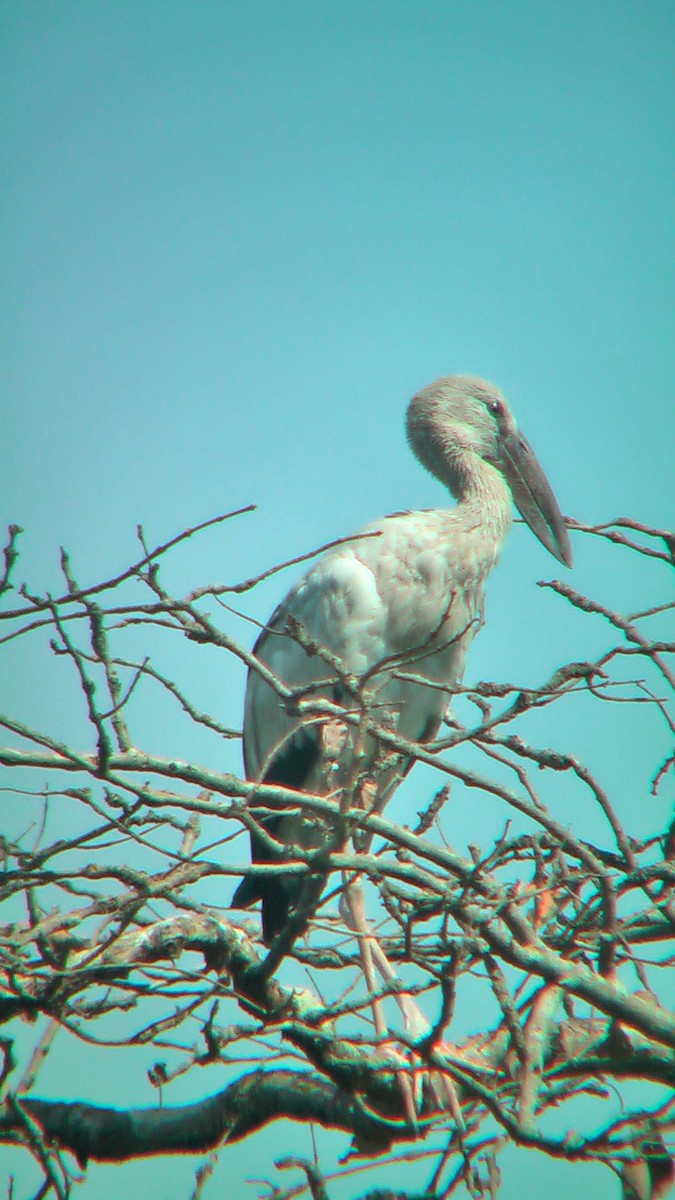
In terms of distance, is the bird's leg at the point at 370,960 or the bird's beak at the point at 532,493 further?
the bird's beak at the point at 532,493

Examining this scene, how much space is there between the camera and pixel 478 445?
567cm

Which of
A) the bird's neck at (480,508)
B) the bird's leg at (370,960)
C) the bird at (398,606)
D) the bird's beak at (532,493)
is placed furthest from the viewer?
the bird's beak at (532,493)

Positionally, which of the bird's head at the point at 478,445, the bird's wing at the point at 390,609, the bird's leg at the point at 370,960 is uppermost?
the bird's head at the point at 478,445

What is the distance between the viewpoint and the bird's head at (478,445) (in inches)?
217

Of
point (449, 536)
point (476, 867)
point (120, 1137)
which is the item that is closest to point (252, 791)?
point (476, 867)

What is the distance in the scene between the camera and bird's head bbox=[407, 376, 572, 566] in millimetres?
5523

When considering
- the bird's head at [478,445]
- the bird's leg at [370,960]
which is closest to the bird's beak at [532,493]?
the bird's head at [478,445]

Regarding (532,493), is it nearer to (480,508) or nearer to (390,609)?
(480,508)

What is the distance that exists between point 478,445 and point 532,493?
0.36 meters

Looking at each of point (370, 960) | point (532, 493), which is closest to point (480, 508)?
point (532, 493)

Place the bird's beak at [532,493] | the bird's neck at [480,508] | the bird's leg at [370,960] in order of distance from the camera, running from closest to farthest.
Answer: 1. the bird's leg at [370,960]
2. the bird's neck at [480,508]
3. the bird's beak at [532,493]

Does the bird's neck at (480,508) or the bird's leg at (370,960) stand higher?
the bird's neck at (480,508)

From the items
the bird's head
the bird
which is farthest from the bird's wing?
the bird's head

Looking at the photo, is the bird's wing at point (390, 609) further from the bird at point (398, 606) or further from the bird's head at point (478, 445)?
the bird's head at point (478, 445)
